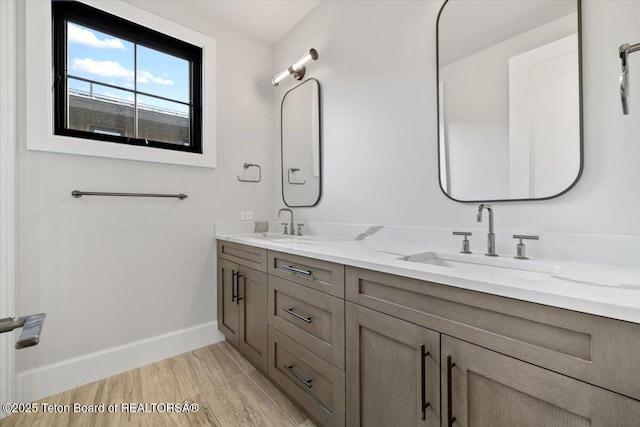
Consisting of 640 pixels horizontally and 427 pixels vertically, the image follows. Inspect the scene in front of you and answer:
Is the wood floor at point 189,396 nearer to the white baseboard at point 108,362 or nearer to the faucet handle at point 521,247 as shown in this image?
the white baseboard at point 108,362

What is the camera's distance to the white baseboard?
156 cm

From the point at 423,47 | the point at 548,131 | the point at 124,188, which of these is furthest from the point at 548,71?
the point at 124,188

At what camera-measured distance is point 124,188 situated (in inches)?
73.9

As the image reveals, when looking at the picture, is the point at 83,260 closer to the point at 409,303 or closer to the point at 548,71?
the point at 409,303

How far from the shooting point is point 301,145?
2309 millimetres

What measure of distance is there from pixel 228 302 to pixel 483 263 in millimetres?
1719

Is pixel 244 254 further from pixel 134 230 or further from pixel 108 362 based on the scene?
pixel 108 362

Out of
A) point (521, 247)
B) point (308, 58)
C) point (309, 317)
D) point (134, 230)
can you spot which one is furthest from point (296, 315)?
point (308, 58)

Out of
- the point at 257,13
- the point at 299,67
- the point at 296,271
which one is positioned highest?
the point at 257,13

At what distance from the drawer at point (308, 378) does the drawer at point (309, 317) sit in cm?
5

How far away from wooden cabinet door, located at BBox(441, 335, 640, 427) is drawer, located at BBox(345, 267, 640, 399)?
0.07ft

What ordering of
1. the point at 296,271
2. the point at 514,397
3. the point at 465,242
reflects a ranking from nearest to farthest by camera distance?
the point at 514,397
the point at 465,242
the point at 296,271

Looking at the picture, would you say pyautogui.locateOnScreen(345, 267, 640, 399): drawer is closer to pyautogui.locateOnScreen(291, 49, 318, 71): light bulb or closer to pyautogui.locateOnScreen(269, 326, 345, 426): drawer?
pyautogui.locateOnScreen(269, 326, 345, 426): drawer

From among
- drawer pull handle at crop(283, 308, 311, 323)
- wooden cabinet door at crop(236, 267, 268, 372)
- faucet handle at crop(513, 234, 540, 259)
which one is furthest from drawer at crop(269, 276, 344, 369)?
faucet handle at crop(513, 234, 540, 259)
